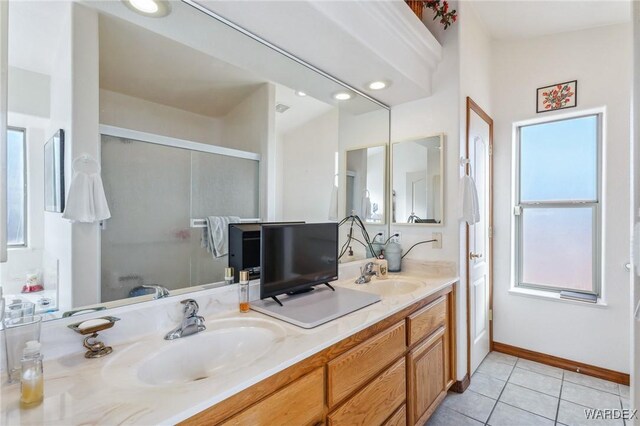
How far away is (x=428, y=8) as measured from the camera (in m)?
2.28

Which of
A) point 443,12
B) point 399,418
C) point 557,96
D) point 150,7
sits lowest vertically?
point 399,418

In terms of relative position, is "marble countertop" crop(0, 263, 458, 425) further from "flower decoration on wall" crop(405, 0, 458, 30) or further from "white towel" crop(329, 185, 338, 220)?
"flower decoration on wall" crop(405, 0, 458, 30)

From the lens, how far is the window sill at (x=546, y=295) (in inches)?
94.4

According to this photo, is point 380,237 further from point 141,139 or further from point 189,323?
point 141,139

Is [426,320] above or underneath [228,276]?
underneath

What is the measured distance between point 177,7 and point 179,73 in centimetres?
27

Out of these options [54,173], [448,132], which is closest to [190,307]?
[54,173]

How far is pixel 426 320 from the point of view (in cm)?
182

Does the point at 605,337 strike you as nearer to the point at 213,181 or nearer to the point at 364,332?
the point at 364,332

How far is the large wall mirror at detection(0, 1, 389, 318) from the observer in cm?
102

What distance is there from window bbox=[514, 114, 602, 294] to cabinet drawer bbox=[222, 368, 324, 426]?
261 cm

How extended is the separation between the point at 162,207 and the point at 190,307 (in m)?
0.46

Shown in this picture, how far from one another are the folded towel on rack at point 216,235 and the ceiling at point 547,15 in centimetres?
249

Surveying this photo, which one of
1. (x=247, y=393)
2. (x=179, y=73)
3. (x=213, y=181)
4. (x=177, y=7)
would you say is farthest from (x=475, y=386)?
(x=177, y=7)
